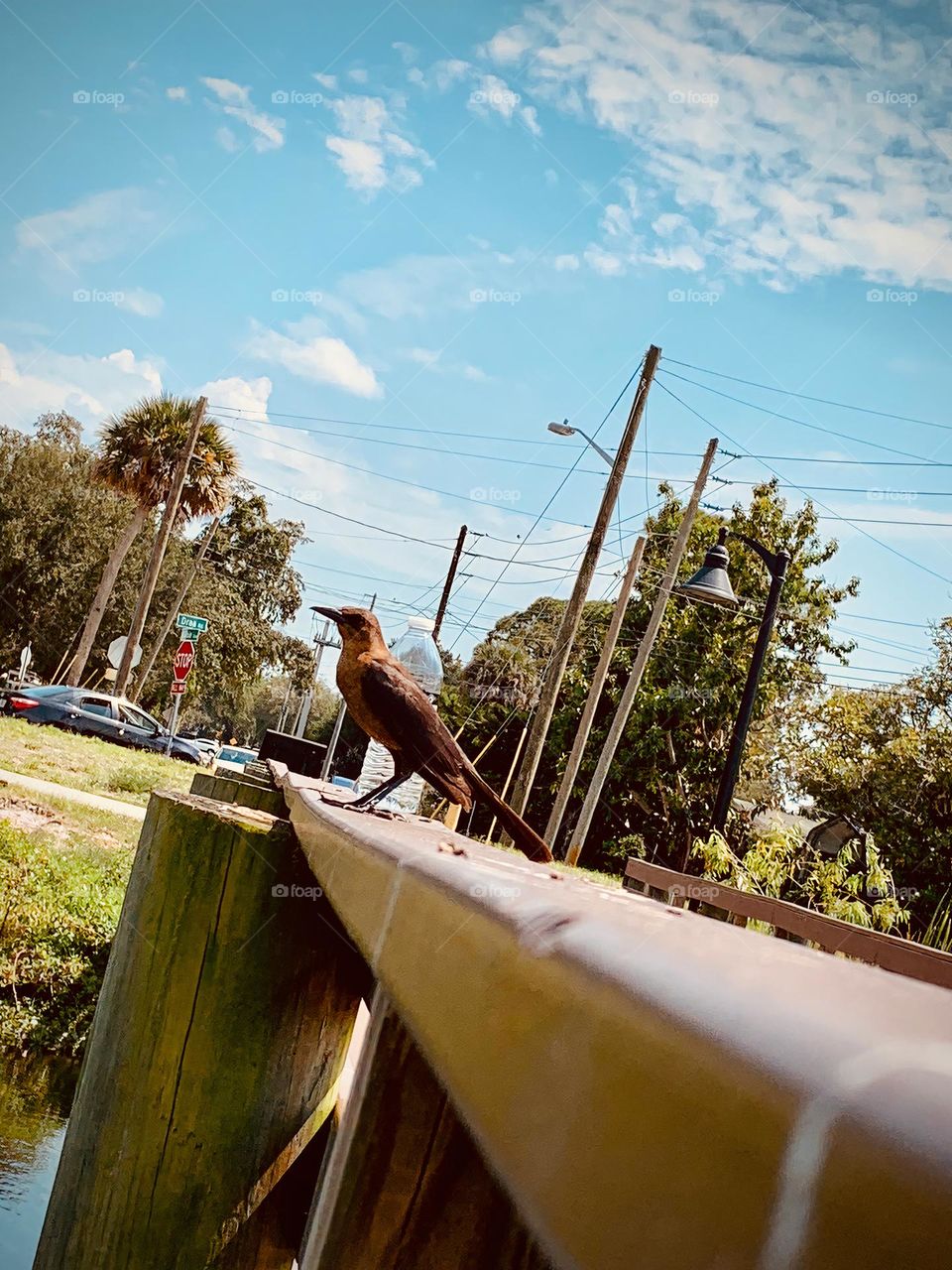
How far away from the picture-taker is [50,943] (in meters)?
9.40

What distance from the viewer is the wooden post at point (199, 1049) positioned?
149 cm

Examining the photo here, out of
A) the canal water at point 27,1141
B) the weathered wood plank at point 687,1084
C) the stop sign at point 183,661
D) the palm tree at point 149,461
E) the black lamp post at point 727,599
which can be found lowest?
the canal water at point 27,1141

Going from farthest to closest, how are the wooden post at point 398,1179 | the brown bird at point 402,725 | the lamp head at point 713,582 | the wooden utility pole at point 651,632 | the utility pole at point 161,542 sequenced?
the utility pole at point 161,542 < the wooden utility pole at point 651,632 < the lamp head at point 713,582 < the brown bird at point 402,725 < the wooden post at point 398,1179

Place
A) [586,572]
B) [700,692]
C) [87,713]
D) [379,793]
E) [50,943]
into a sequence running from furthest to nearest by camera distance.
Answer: [700,692]
[87,713]
[586,572]
[50,943]
[379,793]

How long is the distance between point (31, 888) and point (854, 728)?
26.6 m

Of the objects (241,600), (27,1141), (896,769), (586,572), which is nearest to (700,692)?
(896,769)

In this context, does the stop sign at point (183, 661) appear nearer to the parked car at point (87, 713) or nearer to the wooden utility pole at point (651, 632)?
the parked car at point (87, 713)

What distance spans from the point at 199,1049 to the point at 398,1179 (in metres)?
0.81

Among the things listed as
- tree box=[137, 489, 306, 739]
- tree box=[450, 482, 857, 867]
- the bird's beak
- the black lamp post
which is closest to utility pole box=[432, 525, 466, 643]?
tree box=[450, 482, 857, 867]

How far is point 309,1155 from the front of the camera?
1.70 meters

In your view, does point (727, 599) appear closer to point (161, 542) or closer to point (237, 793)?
point (237, 793)

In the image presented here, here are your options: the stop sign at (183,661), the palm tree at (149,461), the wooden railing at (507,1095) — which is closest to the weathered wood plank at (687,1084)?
the wooden railing at (507,1095)

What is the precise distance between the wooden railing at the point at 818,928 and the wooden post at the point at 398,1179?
4.72ft

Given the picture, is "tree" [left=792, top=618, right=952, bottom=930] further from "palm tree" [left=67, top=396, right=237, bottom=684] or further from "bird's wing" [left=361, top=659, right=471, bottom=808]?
"bird's wing" [left=361, top=659, right=471, bottom=808]
